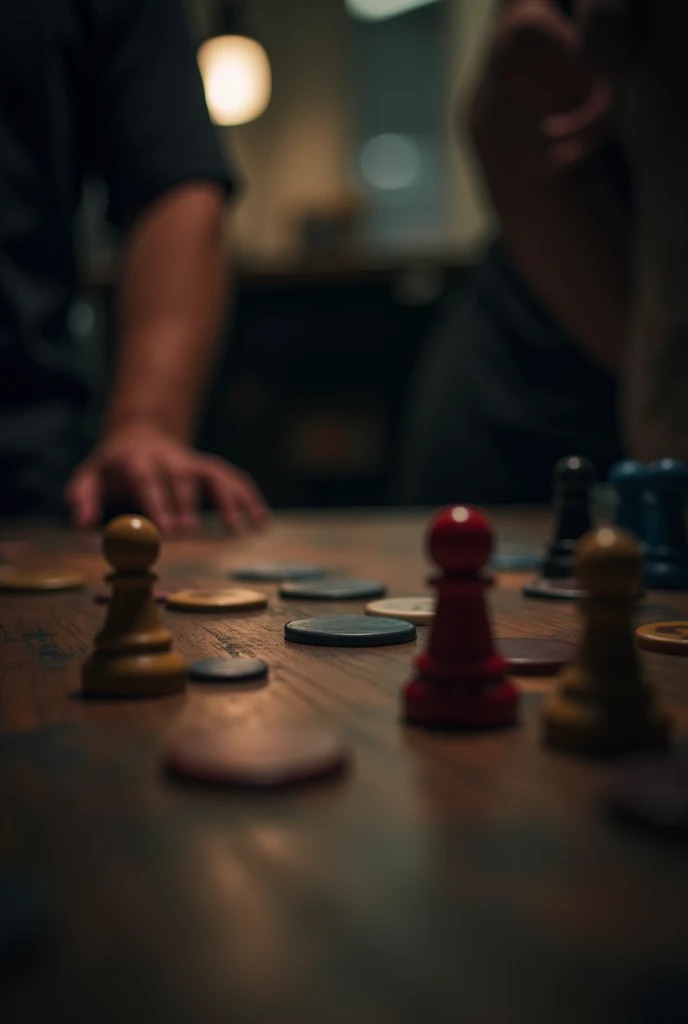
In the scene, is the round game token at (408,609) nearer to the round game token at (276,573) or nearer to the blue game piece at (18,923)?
the round game token at (276,573)

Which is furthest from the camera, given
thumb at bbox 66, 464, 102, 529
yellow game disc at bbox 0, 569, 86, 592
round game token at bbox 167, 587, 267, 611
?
thumb at bbox 66, 464, 102, 529

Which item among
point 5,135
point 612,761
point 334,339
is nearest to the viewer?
point 612,761

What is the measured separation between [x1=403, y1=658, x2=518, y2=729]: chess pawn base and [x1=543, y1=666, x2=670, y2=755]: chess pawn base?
3cm

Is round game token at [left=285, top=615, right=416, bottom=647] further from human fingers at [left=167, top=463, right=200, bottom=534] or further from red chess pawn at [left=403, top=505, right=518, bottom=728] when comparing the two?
human fingers at [left=167, top=463, right=200, bottom=534]

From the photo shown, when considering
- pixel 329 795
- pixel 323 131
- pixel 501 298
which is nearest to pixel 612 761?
pixel 329 795

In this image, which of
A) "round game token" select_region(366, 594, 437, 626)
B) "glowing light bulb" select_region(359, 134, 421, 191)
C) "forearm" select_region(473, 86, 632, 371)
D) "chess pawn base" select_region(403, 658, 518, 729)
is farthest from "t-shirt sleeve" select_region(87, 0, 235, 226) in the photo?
"glowing light bulb" select_region(359, 134, 421, 191)

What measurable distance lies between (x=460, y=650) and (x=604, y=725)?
0.07 metres

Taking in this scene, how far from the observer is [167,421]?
1656 mm

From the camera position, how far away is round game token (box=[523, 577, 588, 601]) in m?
0.69

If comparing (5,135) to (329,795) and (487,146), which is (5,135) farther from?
(329,795)

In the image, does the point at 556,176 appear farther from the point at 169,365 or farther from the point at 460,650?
the point at 460,650

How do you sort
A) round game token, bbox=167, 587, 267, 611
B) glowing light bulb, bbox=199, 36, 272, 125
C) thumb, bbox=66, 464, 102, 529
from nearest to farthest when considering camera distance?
round game token, bbox=167, 587, 267, 611 → thumb, bbox=66, 464, 102, 529 → glowing light bulb, bbox=199, 36, 272, 125

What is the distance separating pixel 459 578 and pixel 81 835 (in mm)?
189

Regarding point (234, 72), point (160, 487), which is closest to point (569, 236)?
point (160, 487)
